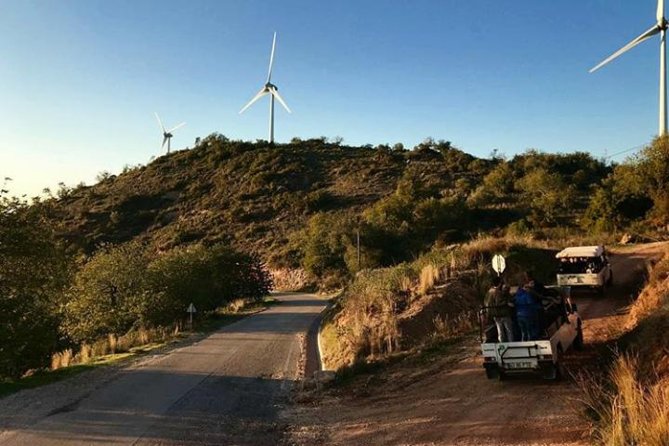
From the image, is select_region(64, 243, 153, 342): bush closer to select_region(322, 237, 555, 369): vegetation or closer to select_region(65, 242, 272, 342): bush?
select_region(65, 242, 272, 342): bush

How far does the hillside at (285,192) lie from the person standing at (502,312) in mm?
41451

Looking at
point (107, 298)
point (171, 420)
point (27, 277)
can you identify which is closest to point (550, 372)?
point (171, 420)

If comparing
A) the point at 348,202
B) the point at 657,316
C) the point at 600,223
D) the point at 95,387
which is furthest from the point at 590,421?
the point at 348,202

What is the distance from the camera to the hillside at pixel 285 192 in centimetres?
6519

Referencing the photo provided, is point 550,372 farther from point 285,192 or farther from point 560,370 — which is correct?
point 285,192

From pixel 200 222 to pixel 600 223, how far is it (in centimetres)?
5395

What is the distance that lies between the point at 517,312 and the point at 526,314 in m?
0.17

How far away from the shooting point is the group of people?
414 inches

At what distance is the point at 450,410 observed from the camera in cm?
945

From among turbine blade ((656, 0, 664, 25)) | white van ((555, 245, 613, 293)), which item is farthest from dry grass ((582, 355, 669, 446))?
turbine blade ((656, 0, 664, 25))

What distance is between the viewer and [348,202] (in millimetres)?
77250

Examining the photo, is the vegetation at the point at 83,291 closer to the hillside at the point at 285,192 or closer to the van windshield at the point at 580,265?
the van windshield at the point at 580,265

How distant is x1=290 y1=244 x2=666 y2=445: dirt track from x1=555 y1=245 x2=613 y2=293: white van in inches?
282

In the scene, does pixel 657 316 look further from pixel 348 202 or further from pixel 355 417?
pixel 348 202
